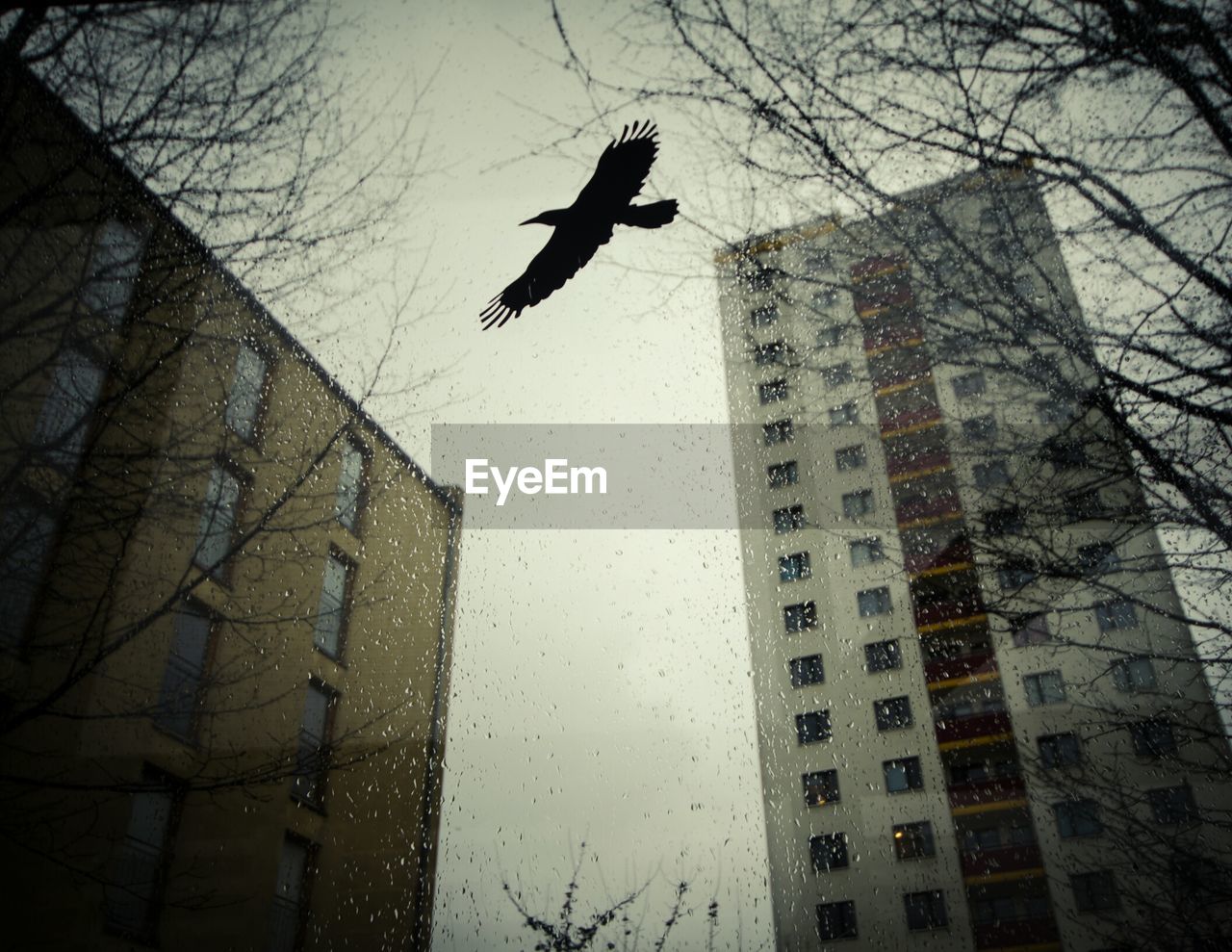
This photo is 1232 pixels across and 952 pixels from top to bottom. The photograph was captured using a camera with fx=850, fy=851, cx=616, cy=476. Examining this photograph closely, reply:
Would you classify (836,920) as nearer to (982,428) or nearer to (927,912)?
(927,912)

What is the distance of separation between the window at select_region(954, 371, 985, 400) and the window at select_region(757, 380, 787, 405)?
0.94 m

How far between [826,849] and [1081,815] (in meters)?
7.32

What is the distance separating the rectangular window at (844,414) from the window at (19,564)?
318 centimetres

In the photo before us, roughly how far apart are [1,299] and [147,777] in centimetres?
150

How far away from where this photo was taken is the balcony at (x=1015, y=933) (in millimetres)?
6906

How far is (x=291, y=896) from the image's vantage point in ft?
13.0

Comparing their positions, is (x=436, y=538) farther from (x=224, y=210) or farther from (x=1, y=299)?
(x=1, y=299)

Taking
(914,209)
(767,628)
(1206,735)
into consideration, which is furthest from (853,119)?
(767,628)

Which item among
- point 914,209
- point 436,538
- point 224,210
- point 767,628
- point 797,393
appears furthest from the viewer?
point 767,628

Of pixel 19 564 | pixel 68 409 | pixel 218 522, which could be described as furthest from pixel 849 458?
pixel 19 564

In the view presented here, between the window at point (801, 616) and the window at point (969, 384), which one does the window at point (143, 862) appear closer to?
the window at point (969, 384)

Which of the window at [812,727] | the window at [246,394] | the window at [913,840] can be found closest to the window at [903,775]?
the window at [913,840]

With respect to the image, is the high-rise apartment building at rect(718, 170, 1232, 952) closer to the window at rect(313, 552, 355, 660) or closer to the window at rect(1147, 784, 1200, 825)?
the window at rect(1147, 784, 1200, 825)

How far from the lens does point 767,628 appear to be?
962cm
